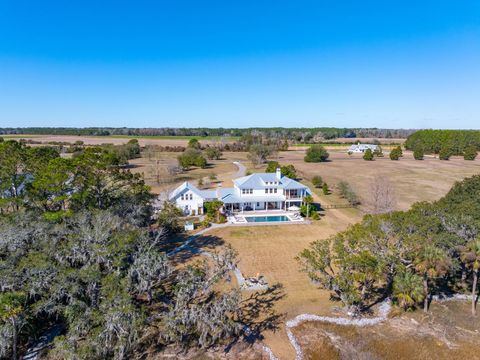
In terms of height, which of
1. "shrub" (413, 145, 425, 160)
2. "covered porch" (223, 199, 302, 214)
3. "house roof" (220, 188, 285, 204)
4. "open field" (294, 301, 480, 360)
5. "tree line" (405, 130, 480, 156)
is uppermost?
"tree line" (405, 130, 480, 156)

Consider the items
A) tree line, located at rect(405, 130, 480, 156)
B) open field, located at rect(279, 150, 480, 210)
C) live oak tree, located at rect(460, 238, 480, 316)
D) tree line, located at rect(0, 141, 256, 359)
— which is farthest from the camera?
tree line, located at rect(405, 130, 480, 156)

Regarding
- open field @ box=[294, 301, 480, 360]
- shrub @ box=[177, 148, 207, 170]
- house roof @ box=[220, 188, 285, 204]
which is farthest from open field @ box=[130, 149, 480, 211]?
open field @ box=[294, 301, 480, 360]

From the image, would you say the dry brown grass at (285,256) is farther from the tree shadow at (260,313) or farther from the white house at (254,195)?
the white house at (254,195)

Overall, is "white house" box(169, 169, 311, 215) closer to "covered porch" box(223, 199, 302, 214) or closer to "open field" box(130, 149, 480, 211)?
"covered porch" box(223, 199, 302, 214)

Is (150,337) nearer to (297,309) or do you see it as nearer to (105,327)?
(105,327)

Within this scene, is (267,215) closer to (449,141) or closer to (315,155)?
(315,155)

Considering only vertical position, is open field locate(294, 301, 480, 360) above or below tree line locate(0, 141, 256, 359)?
below

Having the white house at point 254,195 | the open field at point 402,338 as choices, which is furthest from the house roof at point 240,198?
the open field at point 402,338
